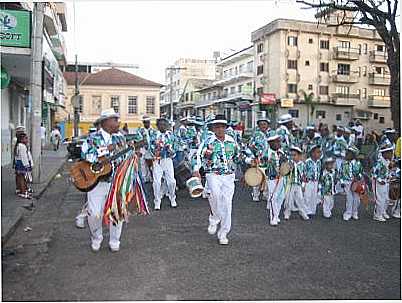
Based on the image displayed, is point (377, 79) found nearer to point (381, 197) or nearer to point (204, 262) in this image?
point (381, 197)

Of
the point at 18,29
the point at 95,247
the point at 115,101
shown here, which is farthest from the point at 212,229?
A: the point at 115,101

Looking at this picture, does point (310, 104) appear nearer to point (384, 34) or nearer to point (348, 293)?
point (384, 34)

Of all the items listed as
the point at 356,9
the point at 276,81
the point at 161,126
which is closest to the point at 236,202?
the point at 161,126

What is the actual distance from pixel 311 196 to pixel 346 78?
4702cm

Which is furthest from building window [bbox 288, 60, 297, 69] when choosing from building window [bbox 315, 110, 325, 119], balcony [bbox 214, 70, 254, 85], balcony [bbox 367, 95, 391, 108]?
balcony [bbox 367, 95, 391, 108]

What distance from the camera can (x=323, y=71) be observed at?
173 ft

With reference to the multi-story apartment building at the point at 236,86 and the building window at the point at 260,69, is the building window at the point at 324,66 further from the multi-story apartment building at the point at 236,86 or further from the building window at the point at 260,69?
the multi-story apartment building at the point at 236,86

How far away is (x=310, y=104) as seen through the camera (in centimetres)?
4981

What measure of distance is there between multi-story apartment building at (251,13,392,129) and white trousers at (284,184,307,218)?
39.4m

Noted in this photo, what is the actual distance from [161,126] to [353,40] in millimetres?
49255

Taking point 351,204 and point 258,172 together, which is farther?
point 351,204

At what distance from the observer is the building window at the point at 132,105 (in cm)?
1953

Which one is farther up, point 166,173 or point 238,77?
point 238,77

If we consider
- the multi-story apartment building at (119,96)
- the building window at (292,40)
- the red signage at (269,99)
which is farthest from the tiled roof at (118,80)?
the building window at (292,40)
